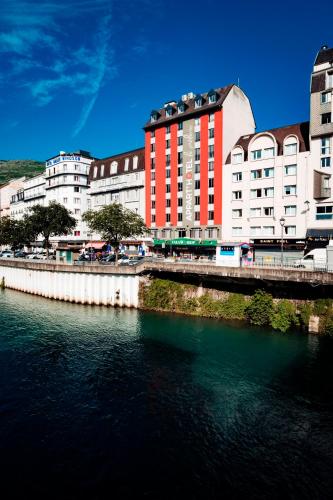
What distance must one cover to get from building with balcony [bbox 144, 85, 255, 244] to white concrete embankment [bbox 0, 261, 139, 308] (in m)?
23.5

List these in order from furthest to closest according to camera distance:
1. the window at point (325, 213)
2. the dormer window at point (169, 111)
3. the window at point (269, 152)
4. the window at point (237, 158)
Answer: the dormer window at point (169, 111) < the window at point (237, 158) < the window at point (269, 152) < the window at point (325, 213)

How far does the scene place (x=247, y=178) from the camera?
59750 mm

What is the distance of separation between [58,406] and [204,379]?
32.7ft

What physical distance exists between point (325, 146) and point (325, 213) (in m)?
10.1

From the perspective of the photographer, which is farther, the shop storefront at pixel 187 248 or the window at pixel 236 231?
the shop storefront at pixel 187 248

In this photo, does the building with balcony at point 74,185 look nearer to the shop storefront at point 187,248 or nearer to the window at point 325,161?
the shop storefront at point 187,248

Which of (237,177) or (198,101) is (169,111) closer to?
(198,101)

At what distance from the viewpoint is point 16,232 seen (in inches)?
3113

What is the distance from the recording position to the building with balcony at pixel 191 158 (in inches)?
2511

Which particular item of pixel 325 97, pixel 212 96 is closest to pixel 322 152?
pixel 325 97

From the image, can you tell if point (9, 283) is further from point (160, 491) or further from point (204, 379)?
point (160, 491)

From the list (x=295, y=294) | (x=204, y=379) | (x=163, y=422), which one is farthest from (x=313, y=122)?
(x=163, y=422)

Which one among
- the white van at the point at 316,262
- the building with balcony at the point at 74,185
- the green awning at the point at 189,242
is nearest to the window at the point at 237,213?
the green awning at the point at 189,242

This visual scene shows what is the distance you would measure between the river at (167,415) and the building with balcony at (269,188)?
26597 millimetres
